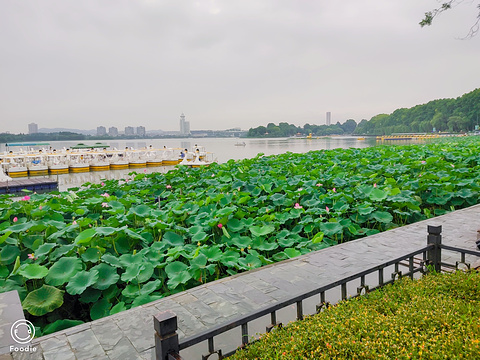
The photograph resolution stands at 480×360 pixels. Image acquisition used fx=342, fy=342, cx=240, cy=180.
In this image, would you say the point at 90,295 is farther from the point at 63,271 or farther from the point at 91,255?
the point at 91,255

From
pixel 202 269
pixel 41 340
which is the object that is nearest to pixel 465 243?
pixel 202 269

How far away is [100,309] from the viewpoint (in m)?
3.01

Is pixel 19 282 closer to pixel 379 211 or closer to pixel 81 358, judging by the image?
pixel 81 358

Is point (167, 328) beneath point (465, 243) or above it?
above

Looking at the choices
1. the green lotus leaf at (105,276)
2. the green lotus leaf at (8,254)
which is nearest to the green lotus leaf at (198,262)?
the green lotus leaf at (105,276)

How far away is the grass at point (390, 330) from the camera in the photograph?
1690 millimetres

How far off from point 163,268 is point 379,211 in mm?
3201

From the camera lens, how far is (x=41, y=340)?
232 cm

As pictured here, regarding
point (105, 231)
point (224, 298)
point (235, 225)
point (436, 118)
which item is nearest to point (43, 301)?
point (105, 231)

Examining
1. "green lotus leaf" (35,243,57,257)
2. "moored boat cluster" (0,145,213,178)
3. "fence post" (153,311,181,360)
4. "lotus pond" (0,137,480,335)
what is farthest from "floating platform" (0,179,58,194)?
"fence post" (153,311,181,360)

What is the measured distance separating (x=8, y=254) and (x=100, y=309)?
1461 millimetres

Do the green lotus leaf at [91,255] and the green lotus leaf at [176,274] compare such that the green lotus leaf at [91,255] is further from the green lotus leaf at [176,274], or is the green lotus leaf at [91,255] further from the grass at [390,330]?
the grass at [390,330]

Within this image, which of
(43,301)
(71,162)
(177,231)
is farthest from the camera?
(71,162)

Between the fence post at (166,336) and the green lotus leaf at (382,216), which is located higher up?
the fence post at (166,336)
